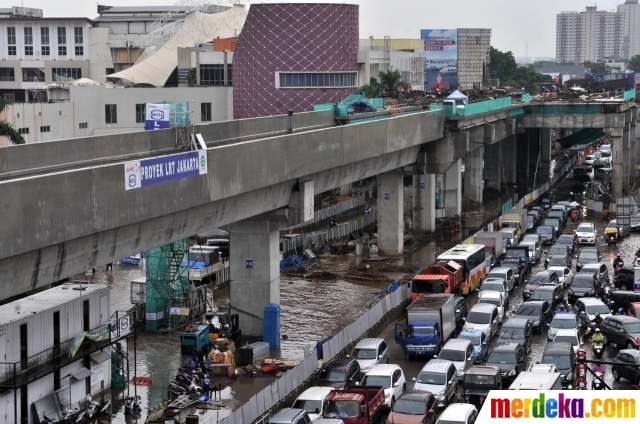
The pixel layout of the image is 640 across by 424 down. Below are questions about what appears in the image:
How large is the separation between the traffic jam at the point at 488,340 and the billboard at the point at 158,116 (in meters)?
11.1

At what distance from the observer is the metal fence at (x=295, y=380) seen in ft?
98.1

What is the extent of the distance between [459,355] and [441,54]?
137 m

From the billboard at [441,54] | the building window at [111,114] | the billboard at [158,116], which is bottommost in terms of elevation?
the building window at [111,114]

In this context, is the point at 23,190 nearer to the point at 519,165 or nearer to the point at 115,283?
the point at 115,283

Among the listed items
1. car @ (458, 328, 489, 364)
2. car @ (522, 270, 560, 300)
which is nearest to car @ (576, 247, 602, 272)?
car @ (522, 270, 560, 300)

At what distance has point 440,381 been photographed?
3253 cm

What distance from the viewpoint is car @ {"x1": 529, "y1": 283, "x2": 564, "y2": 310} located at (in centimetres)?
4459

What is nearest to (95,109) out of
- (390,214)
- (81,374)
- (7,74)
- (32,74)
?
(7,74)

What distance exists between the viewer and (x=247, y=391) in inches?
1379

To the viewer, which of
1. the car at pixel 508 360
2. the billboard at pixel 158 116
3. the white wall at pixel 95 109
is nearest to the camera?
the car at pixel 508 360

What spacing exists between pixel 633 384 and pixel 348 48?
7092 centimetres

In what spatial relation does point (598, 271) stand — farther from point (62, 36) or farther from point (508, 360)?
point (62, 36)

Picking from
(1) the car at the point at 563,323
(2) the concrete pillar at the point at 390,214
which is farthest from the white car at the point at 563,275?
(2) the concrete pillar at the point at 390,214

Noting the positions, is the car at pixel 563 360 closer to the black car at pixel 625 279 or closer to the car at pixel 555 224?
the black car at pixel 625 279
